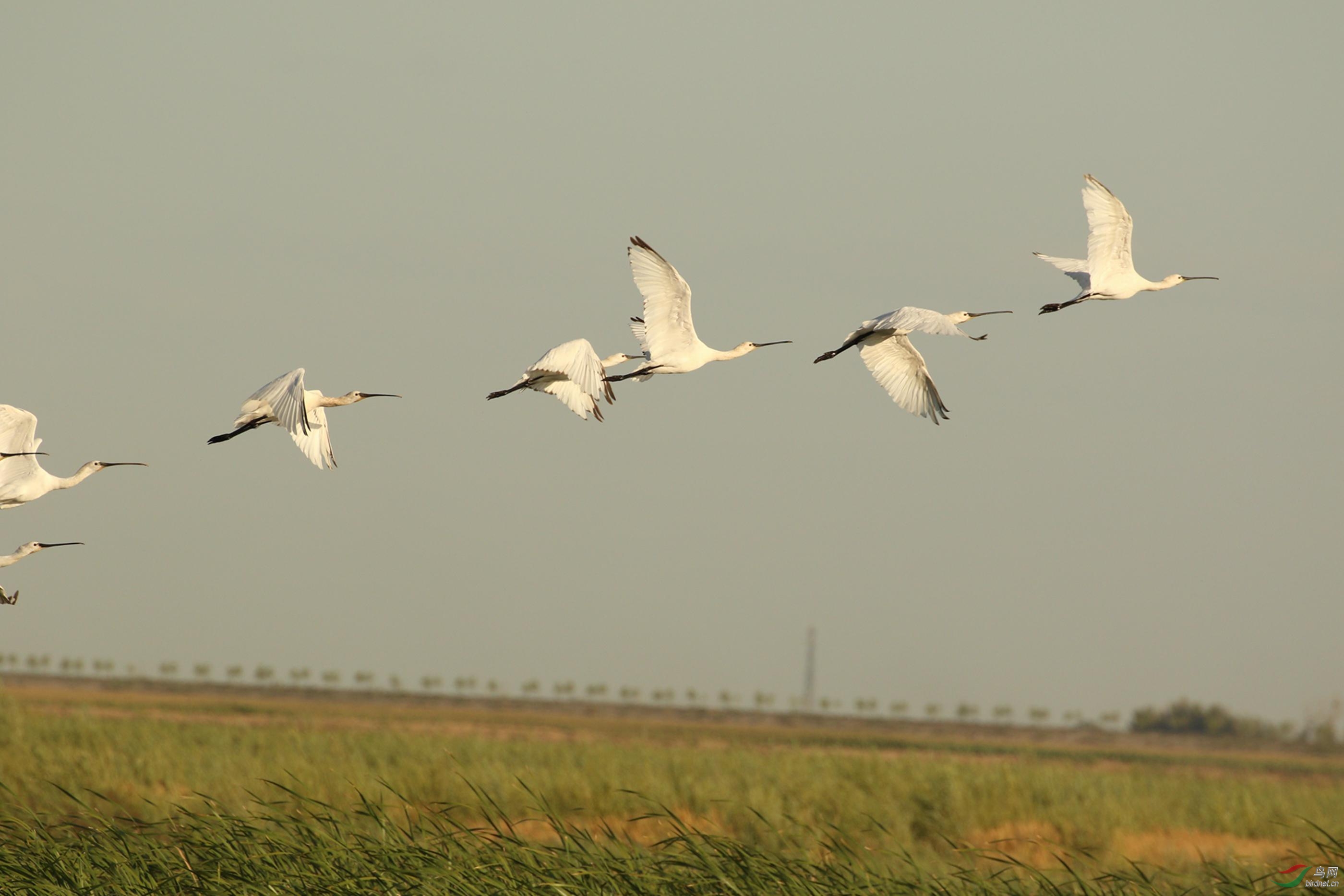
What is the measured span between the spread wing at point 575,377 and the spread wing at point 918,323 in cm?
164

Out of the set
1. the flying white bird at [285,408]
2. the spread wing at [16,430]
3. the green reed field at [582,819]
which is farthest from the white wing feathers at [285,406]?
the green reed field at [582,819]

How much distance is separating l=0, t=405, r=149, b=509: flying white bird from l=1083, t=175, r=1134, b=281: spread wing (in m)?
5.86

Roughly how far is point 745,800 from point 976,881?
548 inches

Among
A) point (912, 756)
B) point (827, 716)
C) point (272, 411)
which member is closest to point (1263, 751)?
point (827, 716)

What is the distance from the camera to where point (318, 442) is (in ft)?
27.5

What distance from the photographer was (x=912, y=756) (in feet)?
109

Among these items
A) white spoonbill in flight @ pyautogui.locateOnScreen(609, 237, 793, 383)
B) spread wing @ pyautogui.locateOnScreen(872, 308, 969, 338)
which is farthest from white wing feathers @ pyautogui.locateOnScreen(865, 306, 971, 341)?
white spoonbill in flight @ pyautogui.locateOnScreen(609, 237, 793, 383)

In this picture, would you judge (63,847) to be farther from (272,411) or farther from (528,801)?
(528,801)

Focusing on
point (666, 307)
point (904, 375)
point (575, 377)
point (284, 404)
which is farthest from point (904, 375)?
point (284, 404)

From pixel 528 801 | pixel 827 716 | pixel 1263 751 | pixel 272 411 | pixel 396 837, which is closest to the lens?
pixel 272 411

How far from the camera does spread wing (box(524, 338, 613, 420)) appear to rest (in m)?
7.68

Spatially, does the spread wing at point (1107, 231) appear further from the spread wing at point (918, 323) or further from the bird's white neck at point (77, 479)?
the bird's white neck at point (77, 479)

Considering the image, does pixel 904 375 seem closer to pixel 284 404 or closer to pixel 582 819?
pixel 284 404

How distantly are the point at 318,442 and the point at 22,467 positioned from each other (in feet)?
5.49
